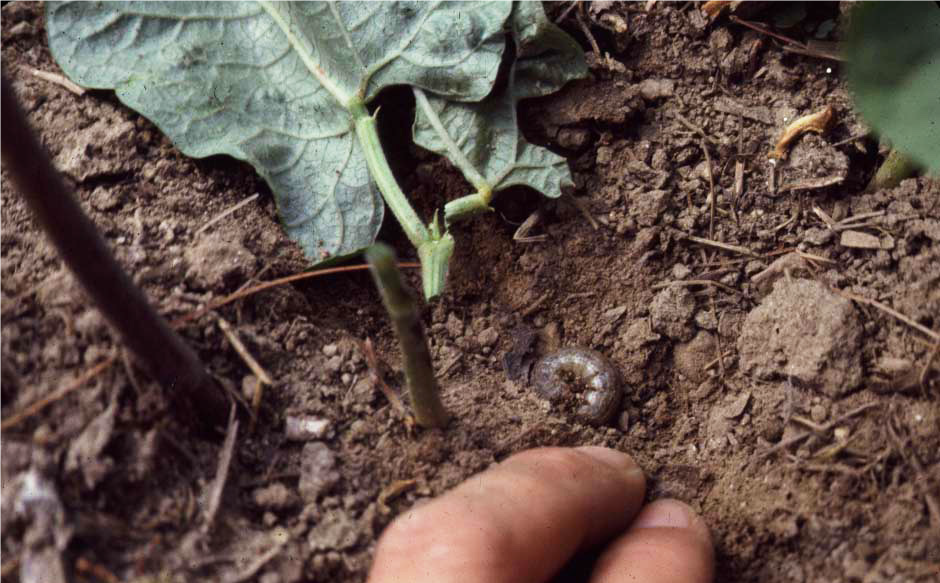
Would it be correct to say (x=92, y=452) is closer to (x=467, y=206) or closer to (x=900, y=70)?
(x=467, y=206)

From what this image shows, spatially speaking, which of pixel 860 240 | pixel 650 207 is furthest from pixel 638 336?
pixel 860 240

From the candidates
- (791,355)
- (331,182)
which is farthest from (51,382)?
(791,355)

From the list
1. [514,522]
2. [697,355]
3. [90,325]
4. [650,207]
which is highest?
[90,325]

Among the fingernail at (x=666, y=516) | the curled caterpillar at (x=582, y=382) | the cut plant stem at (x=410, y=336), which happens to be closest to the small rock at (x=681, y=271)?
the curled caterpillar at (x=582, y=382)

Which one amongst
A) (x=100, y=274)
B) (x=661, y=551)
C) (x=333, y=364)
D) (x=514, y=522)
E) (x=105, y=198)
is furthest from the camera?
(x=105, y=198)

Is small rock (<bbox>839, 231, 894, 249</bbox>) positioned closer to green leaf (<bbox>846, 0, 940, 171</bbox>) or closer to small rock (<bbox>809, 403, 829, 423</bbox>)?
green leaf (<bbox>846, 0, 940, 171</bbox>)

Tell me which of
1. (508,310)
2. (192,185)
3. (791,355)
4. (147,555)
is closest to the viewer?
(147,555)

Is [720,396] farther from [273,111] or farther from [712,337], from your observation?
[273,111]
